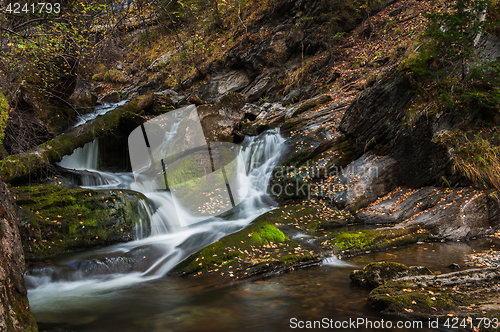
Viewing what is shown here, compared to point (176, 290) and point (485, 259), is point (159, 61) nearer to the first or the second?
point (176, 290)

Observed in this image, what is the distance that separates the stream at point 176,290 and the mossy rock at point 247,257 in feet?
0.90

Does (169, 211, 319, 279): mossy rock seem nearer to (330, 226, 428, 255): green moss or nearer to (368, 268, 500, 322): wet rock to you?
(330, 226, 428, 255): green moss

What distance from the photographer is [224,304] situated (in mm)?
4504

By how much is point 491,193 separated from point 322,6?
16713 mm

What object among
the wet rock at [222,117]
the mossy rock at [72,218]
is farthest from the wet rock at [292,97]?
the mossy rock at [72,218]

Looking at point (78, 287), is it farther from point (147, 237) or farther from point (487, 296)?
point (487, 296)

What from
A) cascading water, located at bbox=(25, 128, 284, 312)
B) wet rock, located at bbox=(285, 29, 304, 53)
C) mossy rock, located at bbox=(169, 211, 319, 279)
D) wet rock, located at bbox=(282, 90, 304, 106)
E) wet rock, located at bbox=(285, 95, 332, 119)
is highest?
wet rock, located at bbox=(285, 29, 304, 53)

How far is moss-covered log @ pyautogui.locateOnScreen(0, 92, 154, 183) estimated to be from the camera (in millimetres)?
8133

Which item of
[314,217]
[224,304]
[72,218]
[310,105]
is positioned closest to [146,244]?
[72,218]

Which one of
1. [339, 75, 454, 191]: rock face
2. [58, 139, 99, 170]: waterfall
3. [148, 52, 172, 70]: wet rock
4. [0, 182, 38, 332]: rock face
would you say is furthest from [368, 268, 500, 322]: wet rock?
[148, 52, 172, 70]: wet rock

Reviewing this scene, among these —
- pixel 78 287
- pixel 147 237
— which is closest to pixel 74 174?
pixel 147 237

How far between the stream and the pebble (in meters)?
0.22

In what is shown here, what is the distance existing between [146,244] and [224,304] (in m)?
4.15

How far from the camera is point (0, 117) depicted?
7.00 metres
